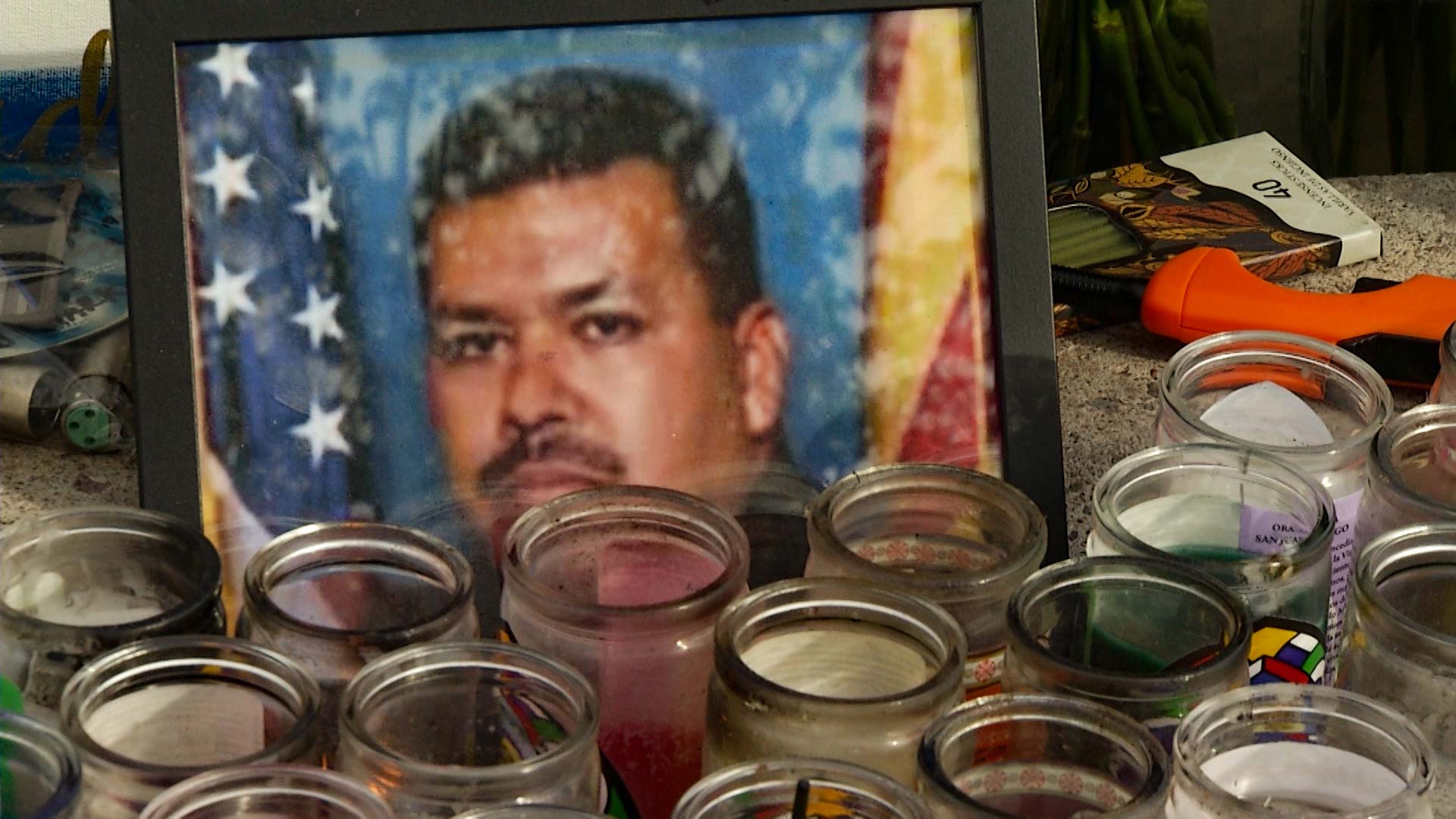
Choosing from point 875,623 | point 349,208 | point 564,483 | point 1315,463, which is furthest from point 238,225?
point 1315,463

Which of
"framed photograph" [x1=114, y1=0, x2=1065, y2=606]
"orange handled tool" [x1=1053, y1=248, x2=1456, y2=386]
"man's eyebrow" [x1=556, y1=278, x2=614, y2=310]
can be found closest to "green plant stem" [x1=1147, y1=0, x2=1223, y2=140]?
"orange handled tool" [x1=1053, y1=248, x2=1456, y2=386]

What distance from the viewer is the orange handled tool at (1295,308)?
87 centimetres

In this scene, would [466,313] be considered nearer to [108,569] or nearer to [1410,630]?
[108,569]

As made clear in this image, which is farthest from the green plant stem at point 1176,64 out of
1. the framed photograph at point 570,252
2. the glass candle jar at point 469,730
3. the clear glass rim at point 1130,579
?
the glass candle jar at point 469,730

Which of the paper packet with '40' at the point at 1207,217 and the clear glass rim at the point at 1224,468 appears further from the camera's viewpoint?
the paper packet with '40' at the point at 1207,217

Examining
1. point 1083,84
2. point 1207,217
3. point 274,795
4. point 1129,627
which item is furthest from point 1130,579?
point 1083,84

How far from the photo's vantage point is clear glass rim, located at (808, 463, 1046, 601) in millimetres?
510

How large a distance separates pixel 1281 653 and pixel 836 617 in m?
0.14

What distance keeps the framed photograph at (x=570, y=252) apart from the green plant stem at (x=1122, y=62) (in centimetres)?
50

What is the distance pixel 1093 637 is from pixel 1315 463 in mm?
138

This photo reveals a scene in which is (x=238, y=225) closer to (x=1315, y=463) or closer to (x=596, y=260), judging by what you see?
(x=596, y=260)

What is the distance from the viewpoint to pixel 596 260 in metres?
0.67

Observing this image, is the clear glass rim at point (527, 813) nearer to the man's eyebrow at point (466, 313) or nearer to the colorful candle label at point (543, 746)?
the colorful candle label at point (543, 746)

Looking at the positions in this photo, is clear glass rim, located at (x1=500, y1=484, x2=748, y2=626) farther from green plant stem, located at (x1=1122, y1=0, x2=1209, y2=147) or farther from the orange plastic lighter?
green plant stem, located at (x1=1122, y1=0, x2=1209, y2=147)
